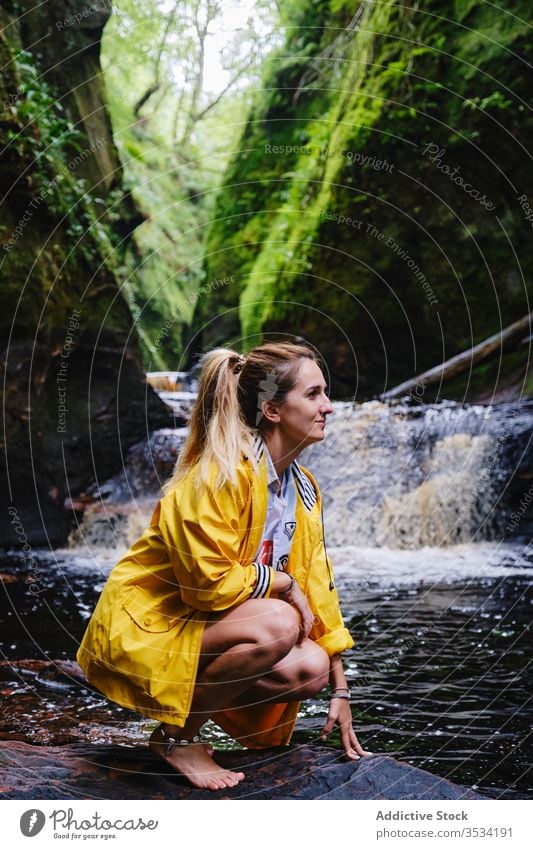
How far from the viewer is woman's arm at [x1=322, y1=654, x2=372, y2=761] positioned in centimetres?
219

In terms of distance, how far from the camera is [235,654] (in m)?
2.00

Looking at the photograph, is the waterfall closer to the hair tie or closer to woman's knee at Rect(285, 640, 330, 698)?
woman's knee at Rect(285, 640, 330, 698)

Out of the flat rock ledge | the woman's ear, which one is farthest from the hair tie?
the flat rock ledge

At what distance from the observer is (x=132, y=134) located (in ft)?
55.3

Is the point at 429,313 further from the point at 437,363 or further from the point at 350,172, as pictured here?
the point at 350,172

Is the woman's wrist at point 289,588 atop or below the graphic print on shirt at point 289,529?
below

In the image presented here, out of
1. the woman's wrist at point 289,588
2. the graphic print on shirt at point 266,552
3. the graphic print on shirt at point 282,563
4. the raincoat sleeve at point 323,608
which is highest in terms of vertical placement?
the graphic print on shirt at point 266,552

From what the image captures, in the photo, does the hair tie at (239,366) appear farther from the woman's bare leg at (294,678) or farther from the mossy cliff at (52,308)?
the mossy cliff at (52,308)

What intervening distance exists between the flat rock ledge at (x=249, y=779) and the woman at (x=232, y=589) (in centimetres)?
6

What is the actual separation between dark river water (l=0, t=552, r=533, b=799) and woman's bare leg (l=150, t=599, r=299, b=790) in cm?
76

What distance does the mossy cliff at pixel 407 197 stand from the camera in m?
9.66

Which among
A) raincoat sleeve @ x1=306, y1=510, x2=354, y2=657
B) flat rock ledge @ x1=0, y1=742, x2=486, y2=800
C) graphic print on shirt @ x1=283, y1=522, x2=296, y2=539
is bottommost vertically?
flat rock ledge @ x1=0, y1=742, x2=486, y2=800

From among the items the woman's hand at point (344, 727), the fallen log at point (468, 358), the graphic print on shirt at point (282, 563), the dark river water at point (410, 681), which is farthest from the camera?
the fallen log at point (468, 358)

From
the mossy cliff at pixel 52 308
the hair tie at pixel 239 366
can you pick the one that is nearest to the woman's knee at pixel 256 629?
the hair tie at pixel 239 366
